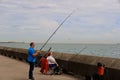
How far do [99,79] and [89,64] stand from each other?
161 cm

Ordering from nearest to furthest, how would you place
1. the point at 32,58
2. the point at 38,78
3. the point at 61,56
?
1. the point at 32,58
2. the point at 38,78
3. the point at 61,56

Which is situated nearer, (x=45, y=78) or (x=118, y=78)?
(x=118, y=78)

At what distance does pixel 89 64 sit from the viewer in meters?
14.5

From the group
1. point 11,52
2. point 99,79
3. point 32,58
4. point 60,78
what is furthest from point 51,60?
point 11,52

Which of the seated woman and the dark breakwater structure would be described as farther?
the seated woman

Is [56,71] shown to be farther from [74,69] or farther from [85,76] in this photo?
[85,76]

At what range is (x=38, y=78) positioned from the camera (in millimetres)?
15336

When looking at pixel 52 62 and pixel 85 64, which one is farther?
pixel 52 62

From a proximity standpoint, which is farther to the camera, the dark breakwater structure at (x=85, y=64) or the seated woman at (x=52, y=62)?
the seated woman at (x=52, y=62)

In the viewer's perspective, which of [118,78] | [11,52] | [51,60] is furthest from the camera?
[11,52]

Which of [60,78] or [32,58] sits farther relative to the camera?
[60,78]

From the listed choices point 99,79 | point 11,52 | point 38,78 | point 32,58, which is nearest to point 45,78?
point 38,78

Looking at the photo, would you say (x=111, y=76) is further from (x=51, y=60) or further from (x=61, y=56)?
(x=61, y=56)

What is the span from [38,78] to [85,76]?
1.95 m
